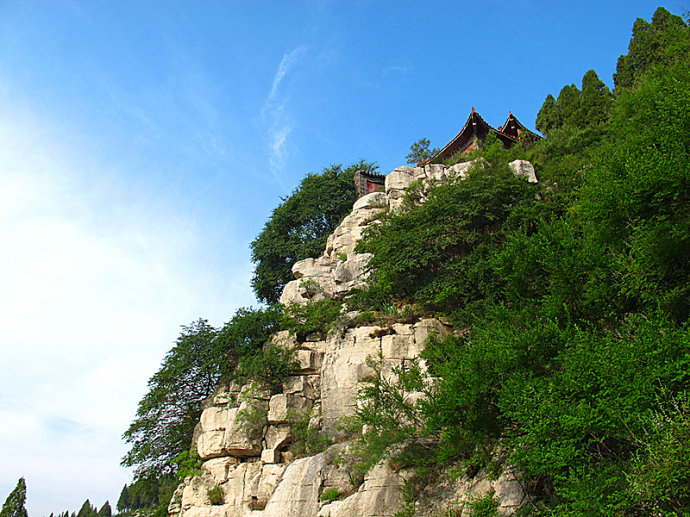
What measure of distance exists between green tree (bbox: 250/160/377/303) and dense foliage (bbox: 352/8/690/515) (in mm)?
14118

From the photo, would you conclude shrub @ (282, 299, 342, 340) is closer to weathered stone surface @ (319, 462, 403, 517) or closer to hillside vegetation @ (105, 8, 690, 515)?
hillside vegetation @ (105, 8, 690, 515)

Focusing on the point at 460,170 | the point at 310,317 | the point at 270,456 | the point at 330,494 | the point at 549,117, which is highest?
the point at 549,117

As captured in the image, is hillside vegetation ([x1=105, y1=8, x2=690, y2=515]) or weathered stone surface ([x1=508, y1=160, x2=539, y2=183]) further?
weathered stone surface ([x1=508, y1=160, x2=539, y2=183])

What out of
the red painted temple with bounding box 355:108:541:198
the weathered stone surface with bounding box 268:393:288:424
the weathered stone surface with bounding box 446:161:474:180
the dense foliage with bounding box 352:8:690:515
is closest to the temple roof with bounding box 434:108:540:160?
the red painted temple with bounding box 355:108:541:198

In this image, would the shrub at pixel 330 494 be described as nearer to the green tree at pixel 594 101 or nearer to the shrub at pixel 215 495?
the shrub at pixel 215 495

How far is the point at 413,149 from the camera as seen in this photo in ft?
109

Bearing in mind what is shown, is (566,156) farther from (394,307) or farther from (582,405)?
(582,405)

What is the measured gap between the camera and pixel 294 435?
718 inches

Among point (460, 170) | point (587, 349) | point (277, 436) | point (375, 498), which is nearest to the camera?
point (587, 349)

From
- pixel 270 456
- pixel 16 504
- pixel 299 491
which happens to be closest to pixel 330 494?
pixel 299 491

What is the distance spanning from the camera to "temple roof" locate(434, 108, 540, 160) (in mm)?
31922

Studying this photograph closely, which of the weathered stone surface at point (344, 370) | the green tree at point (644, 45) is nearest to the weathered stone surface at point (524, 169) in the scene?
the green tree at point (644, 45)

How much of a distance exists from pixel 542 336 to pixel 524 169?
1346 centimetres

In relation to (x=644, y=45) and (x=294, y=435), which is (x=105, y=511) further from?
(x=644, y=45)
